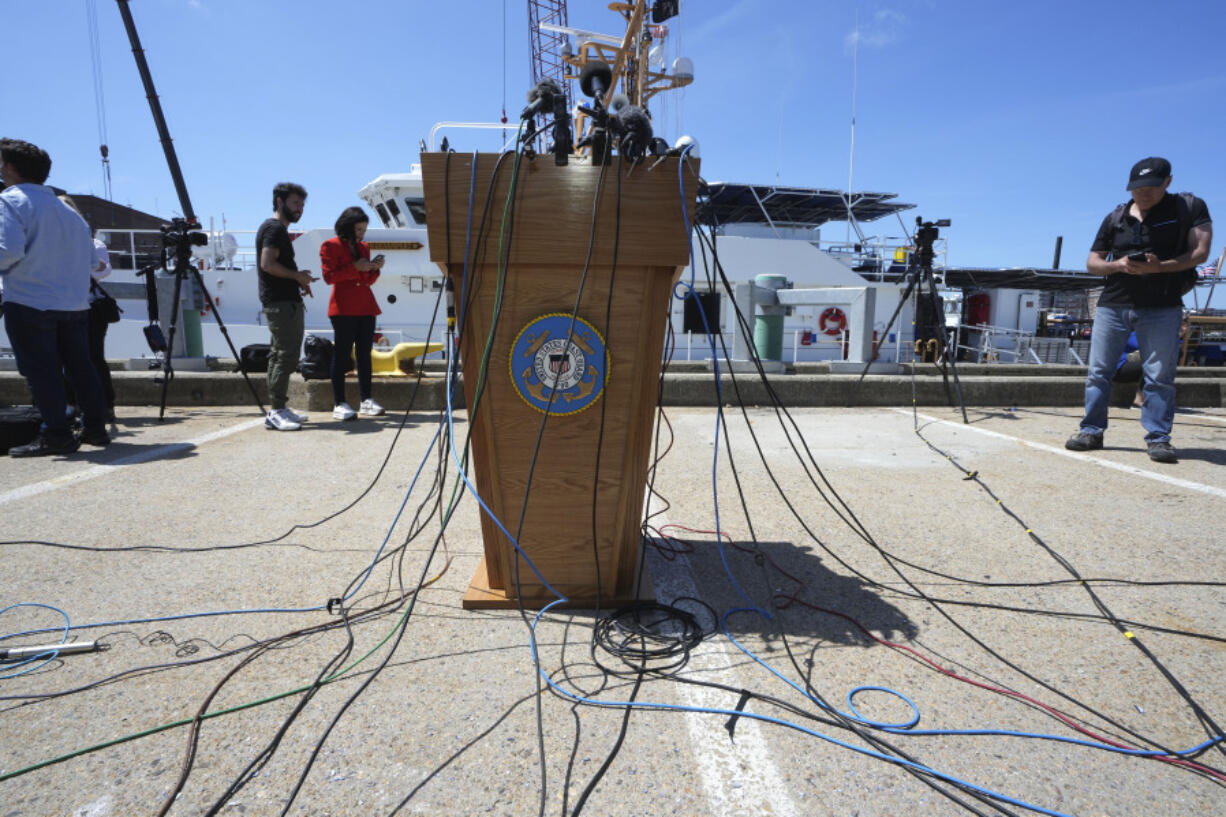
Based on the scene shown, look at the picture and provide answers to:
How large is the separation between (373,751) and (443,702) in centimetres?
19

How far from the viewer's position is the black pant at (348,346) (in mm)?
4949

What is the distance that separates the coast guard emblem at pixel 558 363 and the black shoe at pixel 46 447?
145 inches

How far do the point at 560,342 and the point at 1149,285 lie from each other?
4.10 meters

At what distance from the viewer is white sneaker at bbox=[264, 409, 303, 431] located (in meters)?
4.67

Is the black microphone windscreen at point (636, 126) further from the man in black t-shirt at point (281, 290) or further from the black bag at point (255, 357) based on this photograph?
the black bag at point (255, 357)

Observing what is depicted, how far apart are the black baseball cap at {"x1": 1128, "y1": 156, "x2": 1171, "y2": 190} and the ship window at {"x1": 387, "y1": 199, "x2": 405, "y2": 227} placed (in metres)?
11.3

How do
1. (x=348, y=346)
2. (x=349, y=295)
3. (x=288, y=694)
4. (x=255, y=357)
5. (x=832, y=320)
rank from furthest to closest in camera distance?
(x=832, y=320), (x=255, y=357), (x=348, y=346), (x=349, y=295), (x=288, y=694)

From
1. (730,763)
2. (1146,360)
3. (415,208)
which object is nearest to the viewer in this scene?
(730,763)

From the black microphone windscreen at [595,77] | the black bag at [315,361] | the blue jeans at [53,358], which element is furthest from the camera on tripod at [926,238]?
the blue jeans at [53,358]

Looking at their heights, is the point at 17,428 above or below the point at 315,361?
below

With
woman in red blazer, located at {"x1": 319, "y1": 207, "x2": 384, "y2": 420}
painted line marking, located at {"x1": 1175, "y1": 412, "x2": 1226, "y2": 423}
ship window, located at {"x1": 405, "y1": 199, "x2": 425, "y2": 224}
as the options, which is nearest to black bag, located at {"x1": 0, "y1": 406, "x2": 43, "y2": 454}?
woman in red blazer, located at {"x1": 319, "y1": 207, "x2": 384, "y2": 420}

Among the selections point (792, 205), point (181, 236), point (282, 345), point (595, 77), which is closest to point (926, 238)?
point (595, 77)

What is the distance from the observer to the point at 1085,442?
405cm

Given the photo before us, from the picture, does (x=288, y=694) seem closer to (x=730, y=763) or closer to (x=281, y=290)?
(x=730, y=763)
